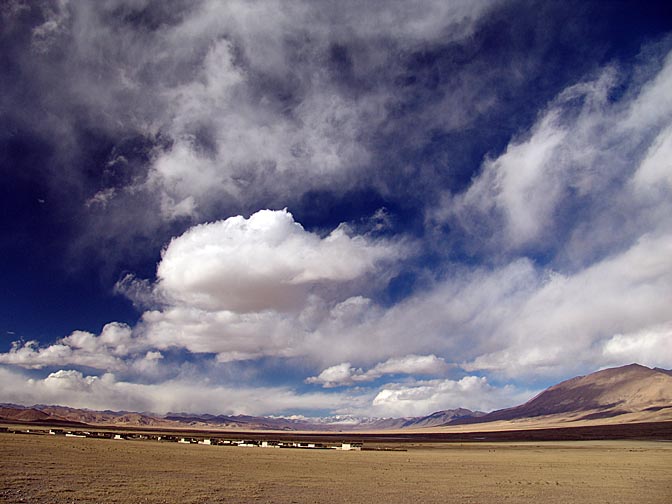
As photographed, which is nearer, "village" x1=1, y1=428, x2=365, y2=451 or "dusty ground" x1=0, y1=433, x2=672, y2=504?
"dusty ground" x1=0, y1=433, x2=672, y2=504

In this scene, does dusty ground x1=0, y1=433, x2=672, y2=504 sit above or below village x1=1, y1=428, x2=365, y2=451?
above

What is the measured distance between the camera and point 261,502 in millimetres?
23250

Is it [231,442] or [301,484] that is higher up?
[301,484]

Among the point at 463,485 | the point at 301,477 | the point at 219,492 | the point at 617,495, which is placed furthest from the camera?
the point at 301,477

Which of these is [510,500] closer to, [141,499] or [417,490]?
[417,490]

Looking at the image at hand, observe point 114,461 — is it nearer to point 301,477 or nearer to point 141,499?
point 301,477

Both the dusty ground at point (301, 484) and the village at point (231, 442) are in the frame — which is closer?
the dusty ground at point (301, 484)

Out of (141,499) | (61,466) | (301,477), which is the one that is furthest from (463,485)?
(61,466)

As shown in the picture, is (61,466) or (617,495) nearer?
(617,495)

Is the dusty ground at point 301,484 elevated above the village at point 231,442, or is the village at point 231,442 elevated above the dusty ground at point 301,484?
the dusty ground at point 301,484

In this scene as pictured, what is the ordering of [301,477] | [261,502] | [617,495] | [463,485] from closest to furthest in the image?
[261,502] → [617,495] → [463,485] → [301,477]

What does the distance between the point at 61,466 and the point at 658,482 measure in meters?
45.4

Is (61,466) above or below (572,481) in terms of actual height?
above

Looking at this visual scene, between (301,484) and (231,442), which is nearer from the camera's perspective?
(301,484)
